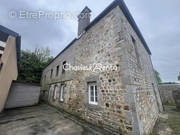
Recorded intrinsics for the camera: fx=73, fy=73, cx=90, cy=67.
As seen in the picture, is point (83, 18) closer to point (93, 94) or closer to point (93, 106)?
point (93, 94)

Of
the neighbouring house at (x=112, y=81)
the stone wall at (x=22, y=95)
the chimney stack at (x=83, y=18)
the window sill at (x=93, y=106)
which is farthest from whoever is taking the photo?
the stone wall at (x=22, y=95)

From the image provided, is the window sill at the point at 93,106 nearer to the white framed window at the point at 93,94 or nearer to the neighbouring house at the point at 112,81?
the neighbouring house at the point at 112,81

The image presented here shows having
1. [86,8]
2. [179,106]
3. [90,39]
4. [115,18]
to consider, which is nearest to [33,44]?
[86,8]

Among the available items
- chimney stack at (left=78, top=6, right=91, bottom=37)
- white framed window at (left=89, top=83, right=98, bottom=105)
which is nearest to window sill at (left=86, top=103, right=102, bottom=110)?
white framed window at (left=89, top=83, right=98, bottom=105)

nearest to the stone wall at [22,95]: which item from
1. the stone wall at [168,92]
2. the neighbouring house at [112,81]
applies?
the neighbouring house at [112,81]

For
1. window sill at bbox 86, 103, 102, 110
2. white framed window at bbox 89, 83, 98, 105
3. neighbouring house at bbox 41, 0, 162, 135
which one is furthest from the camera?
white framed window at bbox 89, 83, 98, 105

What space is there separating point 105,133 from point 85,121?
144 cm

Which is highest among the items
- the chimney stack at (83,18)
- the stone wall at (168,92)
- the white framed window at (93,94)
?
the chimney stack at (83,18)

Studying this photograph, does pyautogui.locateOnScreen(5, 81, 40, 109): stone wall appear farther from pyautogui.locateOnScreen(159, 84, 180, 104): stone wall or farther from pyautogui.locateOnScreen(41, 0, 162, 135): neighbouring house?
pyautogui.locateOnScreen(159, 84, 180, 104): stone wall

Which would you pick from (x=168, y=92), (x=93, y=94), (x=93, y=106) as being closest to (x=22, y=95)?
(x=93, y=94)

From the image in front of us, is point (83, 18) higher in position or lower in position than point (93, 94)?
higher

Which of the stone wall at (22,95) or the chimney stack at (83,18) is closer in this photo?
the chimney stack at (83,18)

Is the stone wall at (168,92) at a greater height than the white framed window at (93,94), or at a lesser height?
lesser

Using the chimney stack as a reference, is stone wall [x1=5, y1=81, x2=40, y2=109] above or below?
below
